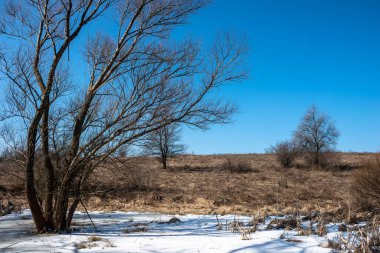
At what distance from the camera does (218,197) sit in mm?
18766

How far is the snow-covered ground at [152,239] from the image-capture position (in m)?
6.99

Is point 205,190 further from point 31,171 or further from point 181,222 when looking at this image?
point 31,171

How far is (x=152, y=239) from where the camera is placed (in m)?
8.08

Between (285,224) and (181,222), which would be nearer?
(285,224)

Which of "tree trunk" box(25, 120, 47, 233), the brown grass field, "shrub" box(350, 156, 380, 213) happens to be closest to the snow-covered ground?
"tree trunk" box(25, 120, 47, 233)

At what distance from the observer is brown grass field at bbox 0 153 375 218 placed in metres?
11.1

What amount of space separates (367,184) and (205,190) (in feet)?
29.7

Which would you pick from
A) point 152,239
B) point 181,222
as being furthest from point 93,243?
point 181,222

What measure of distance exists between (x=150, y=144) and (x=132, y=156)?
20.4 inches

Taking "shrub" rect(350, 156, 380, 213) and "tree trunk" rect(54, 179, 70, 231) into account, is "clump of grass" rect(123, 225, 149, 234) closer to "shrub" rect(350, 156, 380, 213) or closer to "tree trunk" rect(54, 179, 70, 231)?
"tree trunk" rect(54, 179, 70, 231)

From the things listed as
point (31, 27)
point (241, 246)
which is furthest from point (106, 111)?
point (241, 246)

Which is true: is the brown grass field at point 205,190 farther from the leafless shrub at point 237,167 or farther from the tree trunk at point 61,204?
the tree trunk at point 61,204

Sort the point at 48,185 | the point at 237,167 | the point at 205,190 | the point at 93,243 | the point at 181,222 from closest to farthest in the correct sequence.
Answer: the point at 93,243 < the point at 48,185 < the point at 181,222 < the point at 205,190 < the point at 237,167

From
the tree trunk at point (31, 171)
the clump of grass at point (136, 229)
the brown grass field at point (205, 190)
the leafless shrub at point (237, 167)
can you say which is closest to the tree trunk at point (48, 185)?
the tree trunk at point (31, 171)
